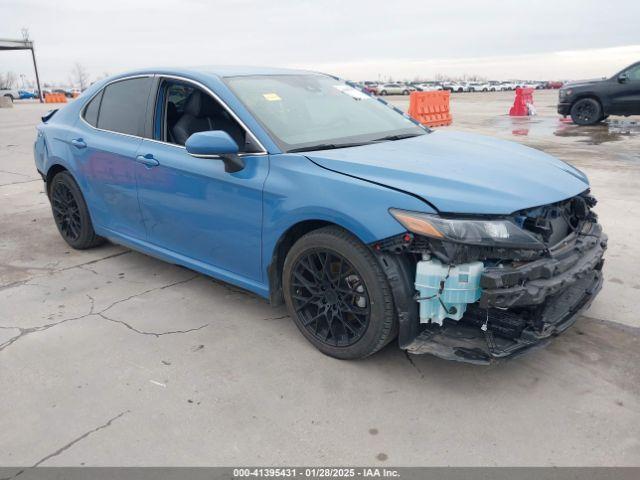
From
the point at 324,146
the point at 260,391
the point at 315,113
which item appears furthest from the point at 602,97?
the point at 260,391

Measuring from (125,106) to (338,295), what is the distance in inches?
97.7

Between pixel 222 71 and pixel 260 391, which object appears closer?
pixel 260 391

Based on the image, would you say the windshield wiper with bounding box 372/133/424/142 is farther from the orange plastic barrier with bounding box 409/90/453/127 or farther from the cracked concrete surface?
the orange plastic barrier with bounding box 409/90/453/127

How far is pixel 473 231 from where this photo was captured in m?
2.54

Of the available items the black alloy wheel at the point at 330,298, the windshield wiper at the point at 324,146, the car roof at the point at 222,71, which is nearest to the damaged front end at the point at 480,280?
the black alloy wheel at the point at 330,298

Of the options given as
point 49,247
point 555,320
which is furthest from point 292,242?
point 49,247

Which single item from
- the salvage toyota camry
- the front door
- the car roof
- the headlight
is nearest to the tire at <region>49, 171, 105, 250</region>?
the salvage toyota camry

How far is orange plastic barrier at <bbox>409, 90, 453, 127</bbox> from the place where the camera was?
51.3 feet

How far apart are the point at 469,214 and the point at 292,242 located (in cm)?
113

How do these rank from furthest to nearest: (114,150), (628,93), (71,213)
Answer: (628,93), (71,213), (114,150)

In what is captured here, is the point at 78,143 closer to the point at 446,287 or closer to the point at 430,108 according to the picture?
the point at 446,287

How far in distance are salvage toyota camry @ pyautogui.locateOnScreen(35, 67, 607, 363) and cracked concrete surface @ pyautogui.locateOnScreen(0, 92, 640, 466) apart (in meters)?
0.30

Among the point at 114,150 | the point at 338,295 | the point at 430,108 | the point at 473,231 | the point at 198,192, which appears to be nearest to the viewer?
the point at 473,231

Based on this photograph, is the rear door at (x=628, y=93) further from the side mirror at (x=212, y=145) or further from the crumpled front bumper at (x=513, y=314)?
the side mirror at (x=212, y=145)
